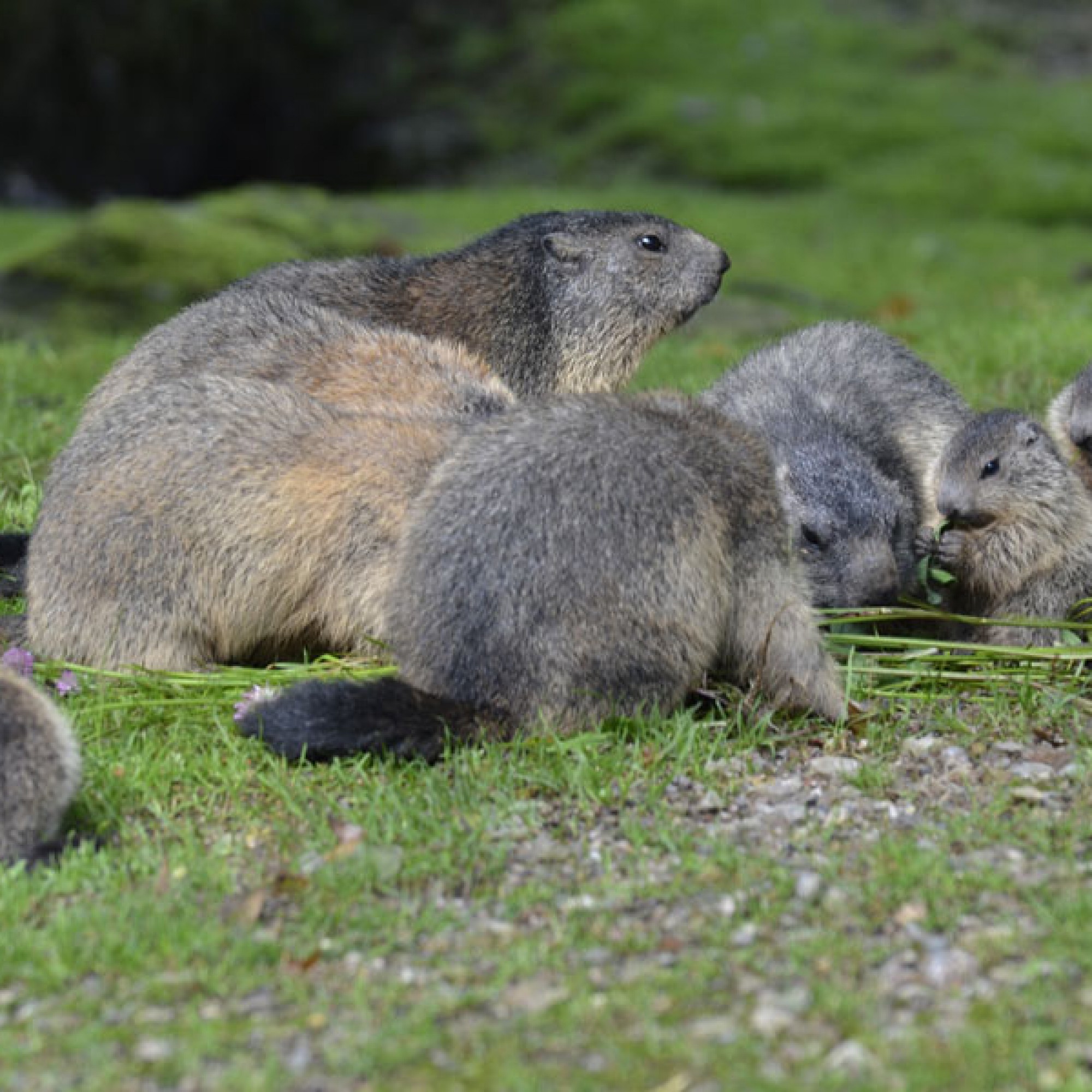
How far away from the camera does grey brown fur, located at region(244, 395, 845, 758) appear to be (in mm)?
5324

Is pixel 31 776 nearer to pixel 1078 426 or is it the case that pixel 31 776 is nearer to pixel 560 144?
pixel 1078 426

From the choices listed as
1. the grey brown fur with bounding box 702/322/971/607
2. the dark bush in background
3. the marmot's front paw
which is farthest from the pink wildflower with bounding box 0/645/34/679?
the dark bush in background

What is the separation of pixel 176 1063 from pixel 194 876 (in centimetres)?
94

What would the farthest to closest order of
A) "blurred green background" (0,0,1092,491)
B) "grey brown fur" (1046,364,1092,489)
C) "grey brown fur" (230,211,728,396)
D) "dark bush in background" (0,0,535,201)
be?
"dark bush in background" (0,0,535,201) → "blurred green background" (0,0,1092,491) → "grey brown fur" (230,211,728,396) → "grey brown fur" (1046,364,1092,489)

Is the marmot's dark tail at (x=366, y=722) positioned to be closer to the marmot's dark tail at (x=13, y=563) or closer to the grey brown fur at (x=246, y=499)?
the grey brown fur at (x=246, y=499)

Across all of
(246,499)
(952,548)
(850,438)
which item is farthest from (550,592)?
(850,438)

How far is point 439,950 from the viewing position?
442 cm

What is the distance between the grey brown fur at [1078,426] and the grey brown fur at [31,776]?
14.9 feet

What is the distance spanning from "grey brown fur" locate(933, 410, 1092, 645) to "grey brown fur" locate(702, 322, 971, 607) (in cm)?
21

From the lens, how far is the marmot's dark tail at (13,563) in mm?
7117

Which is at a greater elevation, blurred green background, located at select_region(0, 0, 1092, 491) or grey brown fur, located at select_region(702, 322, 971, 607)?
blurred green background, located at select_region(0, 0, 1092, 491)

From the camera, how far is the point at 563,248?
8031 millimetres

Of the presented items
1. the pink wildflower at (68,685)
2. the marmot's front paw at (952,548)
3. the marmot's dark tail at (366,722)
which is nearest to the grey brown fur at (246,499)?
the pink wildflower at (68,685)

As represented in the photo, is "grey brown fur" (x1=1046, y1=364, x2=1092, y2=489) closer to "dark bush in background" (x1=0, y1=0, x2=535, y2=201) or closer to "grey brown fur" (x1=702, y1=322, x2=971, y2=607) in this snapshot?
"grey brown fur" (x1=702, y1=322, x2=971, y2=607)
